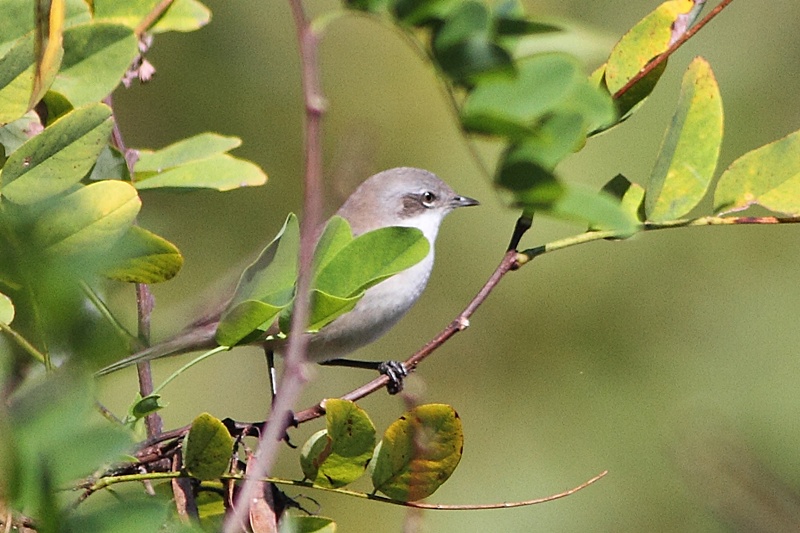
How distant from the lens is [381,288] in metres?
3.53

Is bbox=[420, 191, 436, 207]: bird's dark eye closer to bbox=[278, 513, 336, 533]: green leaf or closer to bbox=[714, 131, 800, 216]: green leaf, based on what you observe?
bbox=[714, 131, 800, 216]: green leaf

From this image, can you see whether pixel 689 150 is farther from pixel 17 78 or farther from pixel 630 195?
pixel 17 78

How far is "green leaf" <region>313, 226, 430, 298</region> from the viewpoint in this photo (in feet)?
5.36

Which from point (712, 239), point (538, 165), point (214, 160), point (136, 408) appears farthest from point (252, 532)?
point (712, 239)

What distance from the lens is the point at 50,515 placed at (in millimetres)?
1007

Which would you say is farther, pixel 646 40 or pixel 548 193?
pixel 646 40

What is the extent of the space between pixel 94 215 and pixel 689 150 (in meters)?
0.99

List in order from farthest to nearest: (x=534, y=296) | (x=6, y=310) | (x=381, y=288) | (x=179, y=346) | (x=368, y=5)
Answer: (x=534, y=296), (x=381, y=288), (x=179, y=346), (x=6, y=310), (x=368, y=5)

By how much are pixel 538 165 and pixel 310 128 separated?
278 millimetres

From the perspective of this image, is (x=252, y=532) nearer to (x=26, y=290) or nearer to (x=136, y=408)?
(x=136, y=408)

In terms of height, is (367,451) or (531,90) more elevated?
(531,90)

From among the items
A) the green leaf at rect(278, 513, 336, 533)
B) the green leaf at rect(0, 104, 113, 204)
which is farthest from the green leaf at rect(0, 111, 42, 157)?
the green leaf at rect(278, 513, 336, 533)

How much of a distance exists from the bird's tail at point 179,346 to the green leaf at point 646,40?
0.84 m

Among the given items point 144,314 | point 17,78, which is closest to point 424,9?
point 17,78
